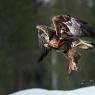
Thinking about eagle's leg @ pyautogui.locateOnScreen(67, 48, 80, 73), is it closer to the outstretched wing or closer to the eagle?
the eagle

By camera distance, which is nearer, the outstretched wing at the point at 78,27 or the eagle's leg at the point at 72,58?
the outstretched wing at the point at 78,27

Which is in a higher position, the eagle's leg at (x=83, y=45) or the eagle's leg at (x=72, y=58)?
the eagle's leg at (x=83, y=45)

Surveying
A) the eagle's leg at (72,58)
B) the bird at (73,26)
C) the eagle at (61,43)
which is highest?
the bird at (73,26)

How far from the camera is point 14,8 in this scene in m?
10.5

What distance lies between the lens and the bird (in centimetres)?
181

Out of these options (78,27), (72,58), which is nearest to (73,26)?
(78,27)

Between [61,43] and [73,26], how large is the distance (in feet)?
0.37

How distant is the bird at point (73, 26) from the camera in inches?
71.1

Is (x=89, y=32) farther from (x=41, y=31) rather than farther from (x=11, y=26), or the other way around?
(x=11, y=26)

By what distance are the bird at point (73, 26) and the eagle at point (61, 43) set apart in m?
0.02

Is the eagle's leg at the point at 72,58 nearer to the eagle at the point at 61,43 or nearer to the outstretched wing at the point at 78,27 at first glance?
the eagle at the point at 61,43

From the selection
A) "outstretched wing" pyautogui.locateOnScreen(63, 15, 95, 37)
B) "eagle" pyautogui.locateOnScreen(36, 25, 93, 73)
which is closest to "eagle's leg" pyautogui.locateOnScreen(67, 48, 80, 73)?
"eagle" pyautogui.locateOnScreen(36, 25, 93, 73)

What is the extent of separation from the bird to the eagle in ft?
0.08

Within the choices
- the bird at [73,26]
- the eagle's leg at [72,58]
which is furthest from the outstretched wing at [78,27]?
the eagle's leg at [72,58]
